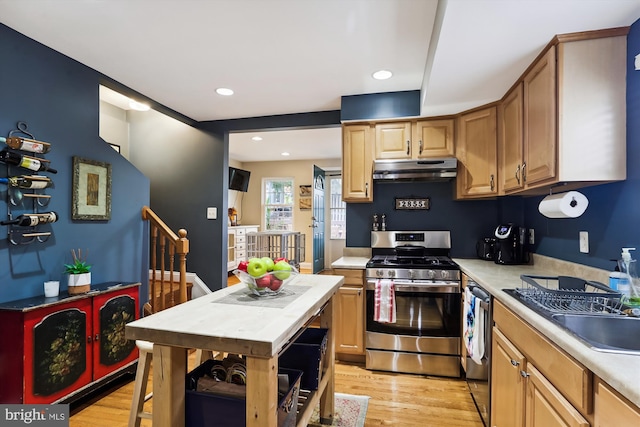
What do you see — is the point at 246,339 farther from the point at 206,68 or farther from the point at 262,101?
the point at 262,101

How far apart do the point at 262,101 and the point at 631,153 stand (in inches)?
113

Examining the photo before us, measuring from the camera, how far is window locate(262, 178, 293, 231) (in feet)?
25.8

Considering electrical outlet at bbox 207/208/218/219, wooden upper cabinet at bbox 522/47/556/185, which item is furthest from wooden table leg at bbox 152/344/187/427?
electrical outlet at bbox 207/208/218/219

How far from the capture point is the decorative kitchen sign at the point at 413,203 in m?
3.38

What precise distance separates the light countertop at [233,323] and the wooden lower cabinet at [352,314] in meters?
1.36

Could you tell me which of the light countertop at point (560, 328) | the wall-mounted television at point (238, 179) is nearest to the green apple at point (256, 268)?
the light countertop at point (560, 328)

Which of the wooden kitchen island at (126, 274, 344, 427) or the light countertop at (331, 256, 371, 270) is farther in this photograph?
the light countertop at (331, 256, 371, 270)

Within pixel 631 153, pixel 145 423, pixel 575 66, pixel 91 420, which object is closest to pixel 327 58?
pixel 575 66

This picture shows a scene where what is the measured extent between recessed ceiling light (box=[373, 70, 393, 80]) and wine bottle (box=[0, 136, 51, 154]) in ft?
8.10

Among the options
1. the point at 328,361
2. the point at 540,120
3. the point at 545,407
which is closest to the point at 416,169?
the point at 540,120

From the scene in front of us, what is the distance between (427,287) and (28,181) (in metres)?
2.93

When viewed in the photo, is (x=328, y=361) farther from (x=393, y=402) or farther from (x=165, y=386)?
(x=165, y=386)

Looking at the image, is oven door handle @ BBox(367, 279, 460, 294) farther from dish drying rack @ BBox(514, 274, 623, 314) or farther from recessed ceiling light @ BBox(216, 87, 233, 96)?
recessed ceiling light @ BBox(216, 87, 233, 96)

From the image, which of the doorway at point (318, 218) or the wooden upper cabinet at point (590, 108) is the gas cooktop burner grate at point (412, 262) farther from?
the doorway at point (318, 218)
